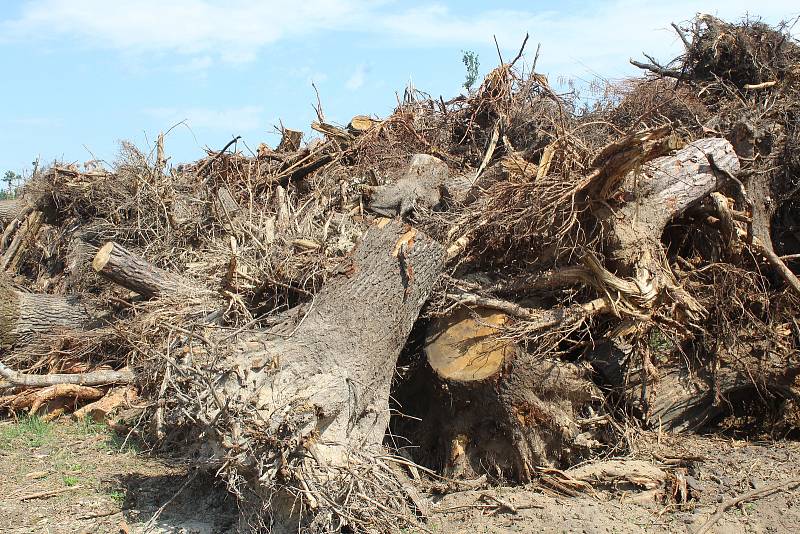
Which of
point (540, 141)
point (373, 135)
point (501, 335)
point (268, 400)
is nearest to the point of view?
point (268, 400)

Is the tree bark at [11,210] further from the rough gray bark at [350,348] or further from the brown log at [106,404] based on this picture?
the rough gray bark at [350,348]

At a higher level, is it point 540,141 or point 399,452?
point 540,141

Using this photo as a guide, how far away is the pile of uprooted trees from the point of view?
3934 mm

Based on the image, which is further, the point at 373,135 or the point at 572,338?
the point at 373,135

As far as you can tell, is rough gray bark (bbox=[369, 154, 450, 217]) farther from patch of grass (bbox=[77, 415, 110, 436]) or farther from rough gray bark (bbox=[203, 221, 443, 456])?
patch of grass (bbox=[77, 415, 110, 436])

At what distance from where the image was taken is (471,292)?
4.85 metres

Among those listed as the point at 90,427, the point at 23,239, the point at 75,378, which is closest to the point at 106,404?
the point at 90,427

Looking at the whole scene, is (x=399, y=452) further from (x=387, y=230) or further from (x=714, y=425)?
(x=714, y=425)

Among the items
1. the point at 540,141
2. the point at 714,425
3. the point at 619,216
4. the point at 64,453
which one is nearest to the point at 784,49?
the point at 540,141

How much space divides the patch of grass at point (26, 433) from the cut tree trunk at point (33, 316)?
3.13 ft

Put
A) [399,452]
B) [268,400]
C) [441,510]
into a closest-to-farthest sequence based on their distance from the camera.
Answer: [268,400]
[441,510]
[399,452]

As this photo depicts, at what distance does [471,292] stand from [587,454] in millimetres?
1266

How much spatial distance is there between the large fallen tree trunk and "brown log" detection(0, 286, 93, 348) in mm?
Answer: 3170

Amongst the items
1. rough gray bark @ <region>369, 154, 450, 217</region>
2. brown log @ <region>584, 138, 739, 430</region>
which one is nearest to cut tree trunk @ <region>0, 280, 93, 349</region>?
rough gray bark @ <region>369, 154, 450, 217</region>
